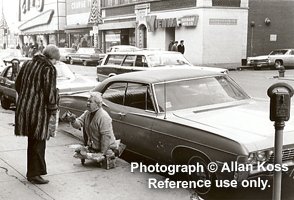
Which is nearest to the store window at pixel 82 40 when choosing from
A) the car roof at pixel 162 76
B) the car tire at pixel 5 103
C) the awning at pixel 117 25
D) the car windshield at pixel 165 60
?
the awning at pixel 117 25

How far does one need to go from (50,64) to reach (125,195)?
68.3 inches

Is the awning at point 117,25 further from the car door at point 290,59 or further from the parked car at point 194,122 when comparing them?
the parked car at point 194,122

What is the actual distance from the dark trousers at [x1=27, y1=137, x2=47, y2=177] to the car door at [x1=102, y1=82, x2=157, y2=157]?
1.41 metres

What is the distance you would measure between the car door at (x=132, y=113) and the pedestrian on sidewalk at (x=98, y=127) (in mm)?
339

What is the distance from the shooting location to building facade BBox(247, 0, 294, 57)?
2977 centimetres

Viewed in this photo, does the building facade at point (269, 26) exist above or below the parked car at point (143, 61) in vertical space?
above

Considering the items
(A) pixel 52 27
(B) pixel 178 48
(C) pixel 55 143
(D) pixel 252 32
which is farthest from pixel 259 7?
(A) pixel 52 27

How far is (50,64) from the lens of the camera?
4902 mm

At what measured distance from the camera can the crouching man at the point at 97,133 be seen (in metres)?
5.81

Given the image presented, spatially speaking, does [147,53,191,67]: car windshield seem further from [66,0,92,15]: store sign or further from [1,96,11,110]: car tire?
[66,0,92,15]: store sign

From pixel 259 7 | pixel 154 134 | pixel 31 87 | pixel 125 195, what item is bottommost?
pixel 125 195

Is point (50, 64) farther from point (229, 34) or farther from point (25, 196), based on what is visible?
point (229, 34)

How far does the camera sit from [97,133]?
19.4 ft

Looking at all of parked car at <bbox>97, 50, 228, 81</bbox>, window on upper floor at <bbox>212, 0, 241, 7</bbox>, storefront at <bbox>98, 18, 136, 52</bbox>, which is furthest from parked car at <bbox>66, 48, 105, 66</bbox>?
parked car at <bbox>97, 50, 228, 81</bbox>
